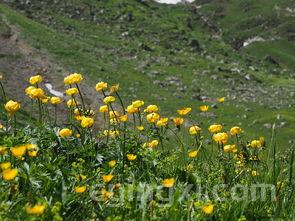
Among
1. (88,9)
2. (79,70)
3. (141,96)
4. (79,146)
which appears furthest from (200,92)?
(79,146)

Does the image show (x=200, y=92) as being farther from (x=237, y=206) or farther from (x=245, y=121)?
(x=237, y=206)

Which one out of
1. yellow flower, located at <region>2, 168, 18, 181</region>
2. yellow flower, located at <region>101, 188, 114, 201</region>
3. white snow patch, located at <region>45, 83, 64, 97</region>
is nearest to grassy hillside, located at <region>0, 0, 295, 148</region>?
white snow patch, located at <region>45, 83, 64, 97</region>

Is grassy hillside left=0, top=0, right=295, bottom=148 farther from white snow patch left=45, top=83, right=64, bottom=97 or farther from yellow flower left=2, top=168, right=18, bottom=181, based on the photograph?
yellow flower left=2, top=168, right=18, bottom=181

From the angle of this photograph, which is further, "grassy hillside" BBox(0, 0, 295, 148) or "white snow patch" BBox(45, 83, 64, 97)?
"grassy hillside" BBox(0, 0, 295, 148)

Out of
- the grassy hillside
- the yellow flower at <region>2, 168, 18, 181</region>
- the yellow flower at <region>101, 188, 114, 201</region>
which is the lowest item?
the grassy hillside

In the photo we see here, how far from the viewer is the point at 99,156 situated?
701 centimetres

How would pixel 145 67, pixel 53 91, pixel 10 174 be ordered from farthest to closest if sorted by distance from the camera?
pixel 145 67, pixel 53 91, pixel 10 174

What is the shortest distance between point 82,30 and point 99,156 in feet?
206

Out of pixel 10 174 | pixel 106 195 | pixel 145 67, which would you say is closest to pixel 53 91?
pixel 145 67

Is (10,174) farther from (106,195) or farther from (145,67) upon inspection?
(145,67)

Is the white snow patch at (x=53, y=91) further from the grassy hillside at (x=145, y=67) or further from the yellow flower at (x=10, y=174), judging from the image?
the yellow flower at (x=10, y=174)

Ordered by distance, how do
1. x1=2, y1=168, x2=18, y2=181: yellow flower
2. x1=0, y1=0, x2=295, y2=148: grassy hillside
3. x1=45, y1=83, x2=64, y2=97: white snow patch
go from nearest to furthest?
1. x1=2, y1=168, x2=18, y2=181: yellow flower
2. x1=45, y1=83, x2=64, y2=97: white snow patch
3. x1=0, y1=0, x2=295, y2=148: grassy hillside

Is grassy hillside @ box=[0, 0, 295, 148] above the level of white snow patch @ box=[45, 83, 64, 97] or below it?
below

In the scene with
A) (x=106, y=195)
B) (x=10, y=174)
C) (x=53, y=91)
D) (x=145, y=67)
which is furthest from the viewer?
(x=145, y=67)
